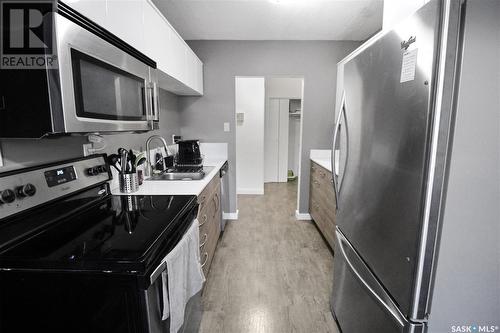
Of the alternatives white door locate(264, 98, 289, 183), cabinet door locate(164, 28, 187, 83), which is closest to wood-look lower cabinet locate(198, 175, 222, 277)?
cabinet door locate(164, 28, 187, 83)

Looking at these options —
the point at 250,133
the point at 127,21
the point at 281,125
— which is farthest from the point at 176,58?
the point at 281,125

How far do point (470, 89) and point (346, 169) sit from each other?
Answer: 0.70 metres

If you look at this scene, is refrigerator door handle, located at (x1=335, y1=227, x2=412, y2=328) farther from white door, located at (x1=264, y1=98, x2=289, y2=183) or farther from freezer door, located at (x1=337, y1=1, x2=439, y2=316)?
white door, located at (x1=264, y1=98, x2=289, y2=183)

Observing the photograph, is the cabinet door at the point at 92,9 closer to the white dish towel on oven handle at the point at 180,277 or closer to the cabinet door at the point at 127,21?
the cabinet door at the point at 127,21

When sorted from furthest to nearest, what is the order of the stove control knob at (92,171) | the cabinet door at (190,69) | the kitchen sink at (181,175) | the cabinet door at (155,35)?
the cabinet door at (190,69) < the kitchen sink at (181,175) < the cabinet door at (155,35) < the stove control knob at (92,171)

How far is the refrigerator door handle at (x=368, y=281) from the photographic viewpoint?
3.07ft

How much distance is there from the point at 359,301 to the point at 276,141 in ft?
13.5

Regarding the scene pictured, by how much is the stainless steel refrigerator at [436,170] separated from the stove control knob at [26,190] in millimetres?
1431

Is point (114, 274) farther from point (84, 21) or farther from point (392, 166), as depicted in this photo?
point (392, 166)

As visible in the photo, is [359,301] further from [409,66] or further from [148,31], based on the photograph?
[148,31]

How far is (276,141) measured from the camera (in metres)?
5.15

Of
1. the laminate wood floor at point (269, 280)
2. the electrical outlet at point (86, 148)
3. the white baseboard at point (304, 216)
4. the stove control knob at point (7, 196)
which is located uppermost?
the electrical outlet at point (86, 148)

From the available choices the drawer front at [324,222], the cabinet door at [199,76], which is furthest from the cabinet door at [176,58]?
the drawer front at [324,222]

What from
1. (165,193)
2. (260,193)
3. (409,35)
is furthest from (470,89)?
(260,193)
